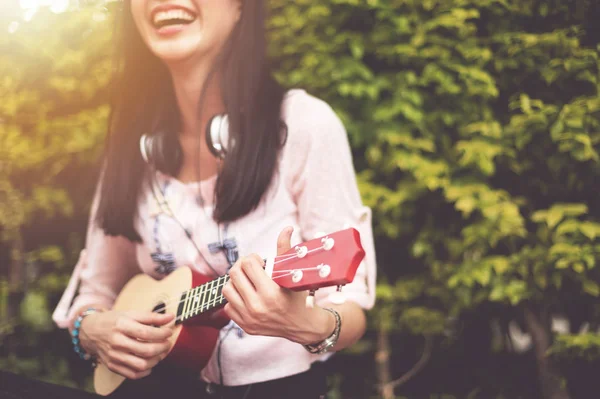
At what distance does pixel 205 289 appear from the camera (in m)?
1.29

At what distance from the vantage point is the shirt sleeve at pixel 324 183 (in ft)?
4.76

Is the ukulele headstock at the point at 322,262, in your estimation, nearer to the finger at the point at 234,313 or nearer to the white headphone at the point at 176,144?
the finger at the point at 234,313

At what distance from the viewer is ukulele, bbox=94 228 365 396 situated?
0.94m

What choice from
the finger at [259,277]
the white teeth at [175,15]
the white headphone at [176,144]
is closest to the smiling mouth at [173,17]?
the white teeth at [175,15]

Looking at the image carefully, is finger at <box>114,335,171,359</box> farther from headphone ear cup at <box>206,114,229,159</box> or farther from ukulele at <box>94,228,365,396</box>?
headphone ear cup at <box>206,114,229,159</box>

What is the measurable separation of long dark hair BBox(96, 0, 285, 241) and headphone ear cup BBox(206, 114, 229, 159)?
0.06 ft

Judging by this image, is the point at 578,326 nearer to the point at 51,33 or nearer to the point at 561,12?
the point at 561,12

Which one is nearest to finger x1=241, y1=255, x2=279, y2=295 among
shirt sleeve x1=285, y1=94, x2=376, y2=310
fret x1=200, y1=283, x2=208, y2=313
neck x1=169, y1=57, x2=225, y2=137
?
fret x1=200, y1=283, x2=208, y2=313

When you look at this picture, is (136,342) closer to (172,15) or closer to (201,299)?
(201,299)

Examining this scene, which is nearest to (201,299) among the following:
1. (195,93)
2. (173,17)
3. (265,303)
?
(265,303)

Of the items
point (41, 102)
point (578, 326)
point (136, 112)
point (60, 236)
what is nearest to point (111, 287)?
point (136, 112)

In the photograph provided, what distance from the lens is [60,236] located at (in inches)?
111

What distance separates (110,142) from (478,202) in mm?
1338

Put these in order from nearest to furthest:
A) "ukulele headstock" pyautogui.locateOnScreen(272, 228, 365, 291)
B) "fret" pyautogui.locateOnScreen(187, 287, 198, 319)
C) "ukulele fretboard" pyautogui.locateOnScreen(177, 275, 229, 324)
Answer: "ukulele headstock" pyautogui.locateOnScreen(272, 228, 365, 291) → "ukulele fretboard" pyautogui.locateOnScreen(177, 275, 229, 324) → "fret" pyautogui.locateOnScreen(187, 287, 198, 319)
